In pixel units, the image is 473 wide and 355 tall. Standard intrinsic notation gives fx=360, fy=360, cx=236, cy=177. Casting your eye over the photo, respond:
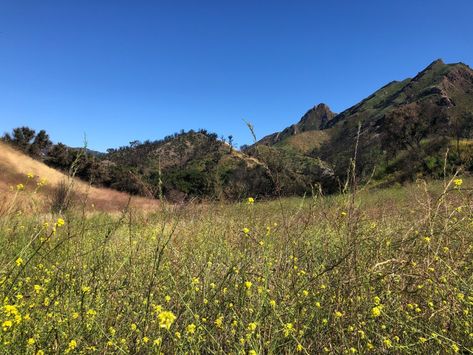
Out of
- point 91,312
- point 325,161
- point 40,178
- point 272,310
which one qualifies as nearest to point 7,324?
point 91,312

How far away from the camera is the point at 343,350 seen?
6.56ft

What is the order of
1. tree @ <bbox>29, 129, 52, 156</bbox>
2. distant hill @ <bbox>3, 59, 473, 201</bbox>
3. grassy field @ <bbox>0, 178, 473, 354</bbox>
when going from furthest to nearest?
tree @ <bbox>29, 129, 52, 156</bbox> < distant hill @ <bbox>3, 59, 473, 201</bbox> < grassy field @ <bbox>0, 178, 473, 354</bbox>

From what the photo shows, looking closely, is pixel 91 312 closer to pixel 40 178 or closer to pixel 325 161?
pixel 40 178

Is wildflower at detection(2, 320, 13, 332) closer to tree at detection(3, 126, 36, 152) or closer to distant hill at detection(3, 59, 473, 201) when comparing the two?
distant hill at detection(3, 59, 473, 201)

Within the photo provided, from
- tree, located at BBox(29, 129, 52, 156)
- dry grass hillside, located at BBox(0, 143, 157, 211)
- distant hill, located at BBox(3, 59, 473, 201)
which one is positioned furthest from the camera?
tree, located at BBox(29, 129, 52, 156)

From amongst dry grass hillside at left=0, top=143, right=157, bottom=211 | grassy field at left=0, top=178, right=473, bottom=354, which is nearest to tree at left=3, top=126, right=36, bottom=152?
dry grass hillside at left=0, top=143, right=157, bottom=211

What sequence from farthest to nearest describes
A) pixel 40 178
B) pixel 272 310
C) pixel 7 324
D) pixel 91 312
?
pixel 40 178, pixel 272 310, pixel 91 312, pixel 7 324

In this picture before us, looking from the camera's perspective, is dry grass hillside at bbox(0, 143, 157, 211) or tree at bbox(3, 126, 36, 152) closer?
dry grass hillside at bbox(0, 143, 157, 211)

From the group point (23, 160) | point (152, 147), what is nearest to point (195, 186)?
point (23, 160)

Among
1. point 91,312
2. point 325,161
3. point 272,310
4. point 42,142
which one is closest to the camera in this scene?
point 91,312

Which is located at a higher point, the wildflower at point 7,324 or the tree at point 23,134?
the tree at point 23,134

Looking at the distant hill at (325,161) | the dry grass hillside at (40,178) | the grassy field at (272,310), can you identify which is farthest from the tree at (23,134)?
the grassy field at (272,310)

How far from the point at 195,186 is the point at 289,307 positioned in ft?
115

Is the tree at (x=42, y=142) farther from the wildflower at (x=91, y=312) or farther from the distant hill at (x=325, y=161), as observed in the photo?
the wildflower at (x=91, y=312)
